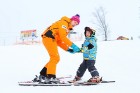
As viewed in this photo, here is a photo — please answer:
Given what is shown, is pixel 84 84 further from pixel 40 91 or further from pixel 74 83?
pixel 40 91

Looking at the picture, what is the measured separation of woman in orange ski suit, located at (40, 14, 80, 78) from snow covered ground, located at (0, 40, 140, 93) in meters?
0.68

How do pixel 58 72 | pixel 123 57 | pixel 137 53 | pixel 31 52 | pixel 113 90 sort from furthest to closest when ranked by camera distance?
pixel 31 52 < pixel 137 53 < pixel 123 57 < pixel 58 72 < pixel 113 90

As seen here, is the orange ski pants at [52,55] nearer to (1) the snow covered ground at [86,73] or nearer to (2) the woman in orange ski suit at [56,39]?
(2) the woman in orange ski suit at [56,39]

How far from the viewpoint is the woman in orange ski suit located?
29.3ft

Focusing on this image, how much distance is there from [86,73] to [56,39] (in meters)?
2.19

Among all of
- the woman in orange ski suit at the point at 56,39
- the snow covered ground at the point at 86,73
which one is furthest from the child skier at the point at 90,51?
the snow covered ground at the point at 86,73

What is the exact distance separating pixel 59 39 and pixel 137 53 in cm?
725

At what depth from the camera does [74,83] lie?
8.74 meters

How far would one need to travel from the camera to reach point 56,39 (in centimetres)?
922

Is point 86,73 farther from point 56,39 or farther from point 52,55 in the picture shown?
point 52,55

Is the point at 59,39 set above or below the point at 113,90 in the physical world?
above

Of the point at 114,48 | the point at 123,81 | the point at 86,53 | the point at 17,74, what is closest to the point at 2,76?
the point at 17,74

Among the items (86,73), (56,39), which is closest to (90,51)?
(56,39)

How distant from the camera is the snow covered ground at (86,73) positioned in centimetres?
802
